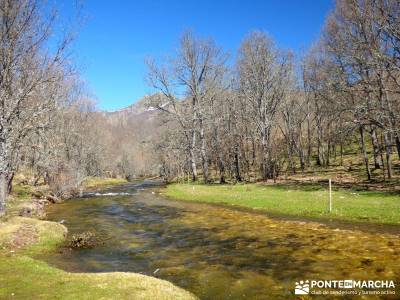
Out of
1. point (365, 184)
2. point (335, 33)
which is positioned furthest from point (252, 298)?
point (335, 33)

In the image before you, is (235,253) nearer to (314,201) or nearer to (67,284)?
(67,284)

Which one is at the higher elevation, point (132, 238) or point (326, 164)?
point (326, 164)

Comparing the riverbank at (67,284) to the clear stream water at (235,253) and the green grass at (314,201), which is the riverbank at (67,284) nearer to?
the clear stream water at (235,253)

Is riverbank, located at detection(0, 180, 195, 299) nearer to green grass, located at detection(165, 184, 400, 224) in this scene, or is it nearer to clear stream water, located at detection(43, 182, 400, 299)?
clear stream water, located at detection(43, 182, 400, 299)

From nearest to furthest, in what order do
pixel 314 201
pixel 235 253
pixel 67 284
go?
pixel 67 284, pixel 235 253, pixel 314 201

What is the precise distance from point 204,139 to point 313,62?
64.9 ft

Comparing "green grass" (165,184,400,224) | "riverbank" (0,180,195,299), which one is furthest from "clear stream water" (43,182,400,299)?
"green grass" (165,184,400,224)

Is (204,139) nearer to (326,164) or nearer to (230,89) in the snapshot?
(230,89)

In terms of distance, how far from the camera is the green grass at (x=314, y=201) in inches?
887

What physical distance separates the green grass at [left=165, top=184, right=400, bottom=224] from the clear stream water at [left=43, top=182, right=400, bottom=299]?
2.23 m

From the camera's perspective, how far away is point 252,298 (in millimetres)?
11586

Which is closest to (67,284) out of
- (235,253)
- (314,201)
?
(235,253)

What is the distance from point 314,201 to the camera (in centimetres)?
2766

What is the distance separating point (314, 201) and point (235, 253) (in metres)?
12.6
